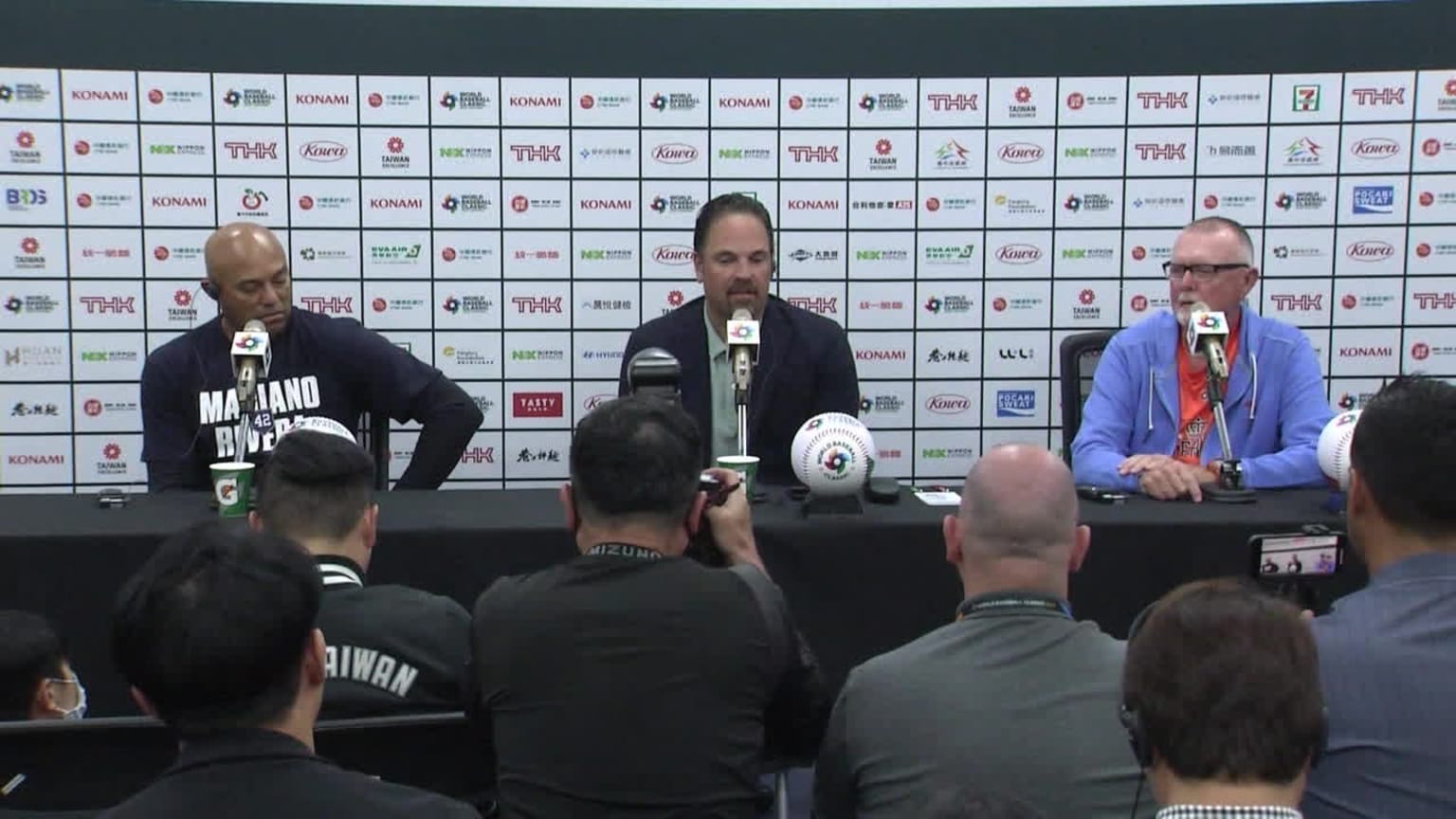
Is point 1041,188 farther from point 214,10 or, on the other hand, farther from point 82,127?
point 82,127

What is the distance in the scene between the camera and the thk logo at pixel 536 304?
4.20 metres

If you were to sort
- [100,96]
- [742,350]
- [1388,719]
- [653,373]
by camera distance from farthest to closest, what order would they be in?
1. [100,96]
2. [742,350]
3. [653,373]
4. [1388,719]

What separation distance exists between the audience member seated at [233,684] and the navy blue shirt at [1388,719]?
0.88 metres

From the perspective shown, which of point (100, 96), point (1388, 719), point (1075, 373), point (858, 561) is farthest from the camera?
point (100, 96)

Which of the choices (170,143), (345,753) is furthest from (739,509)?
(170,143)

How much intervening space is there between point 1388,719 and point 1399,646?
0.08m

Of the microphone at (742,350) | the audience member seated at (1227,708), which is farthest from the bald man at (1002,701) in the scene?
the microphone at (742,350)

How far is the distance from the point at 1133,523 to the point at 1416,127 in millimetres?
2677

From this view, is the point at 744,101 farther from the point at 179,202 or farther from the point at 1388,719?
the point at 1388,719

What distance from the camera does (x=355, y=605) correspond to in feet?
5.45

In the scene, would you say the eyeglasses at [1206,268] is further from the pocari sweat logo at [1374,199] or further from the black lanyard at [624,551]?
the black lanyard at [624,551]

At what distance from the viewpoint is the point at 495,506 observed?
2531 millimetres

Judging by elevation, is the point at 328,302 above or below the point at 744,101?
below

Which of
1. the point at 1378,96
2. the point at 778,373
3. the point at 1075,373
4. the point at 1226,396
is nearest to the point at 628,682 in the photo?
the point at 778,373
